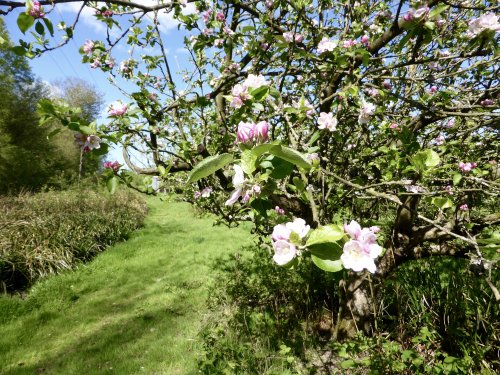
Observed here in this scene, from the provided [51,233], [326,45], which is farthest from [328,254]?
[51,233]

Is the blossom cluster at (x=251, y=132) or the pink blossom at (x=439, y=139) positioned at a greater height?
the blossom cluster at (x=251, y=132)

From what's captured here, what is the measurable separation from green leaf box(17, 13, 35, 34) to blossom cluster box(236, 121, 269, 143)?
1.03 meters

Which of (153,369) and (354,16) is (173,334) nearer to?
(153,369)

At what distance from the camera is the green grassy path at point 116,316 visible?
3441mm

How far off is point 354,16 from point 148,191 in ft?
8.50

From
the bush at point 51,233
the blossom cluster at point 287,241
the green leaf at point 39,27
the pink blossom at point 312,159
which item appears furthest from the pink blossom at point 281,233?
the bush at point 51,233

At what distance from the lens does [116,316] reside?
180 inches

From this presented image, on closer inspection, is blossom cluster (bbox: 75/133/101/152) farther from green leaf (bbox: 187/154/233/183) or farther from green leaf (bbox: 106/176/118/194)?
green leaf (bbox: 187/154/233/183)

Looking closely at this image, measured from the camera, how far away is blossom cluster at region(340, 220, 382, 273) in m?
0.80

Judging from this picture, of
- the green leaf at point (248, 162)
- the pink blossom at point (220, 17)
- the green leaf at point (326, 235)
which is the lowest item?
the green leaf at point (326, 235)

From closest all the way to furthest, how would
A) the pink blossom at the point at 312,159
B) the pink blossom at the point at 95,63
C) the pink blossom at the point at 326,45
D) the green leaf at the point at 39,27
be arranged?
the green leaf at the point at 39,27
the pink blossom at the point at 312,159
the pink blossom at the point at 326,45
the pink blossom at the point at 95,63

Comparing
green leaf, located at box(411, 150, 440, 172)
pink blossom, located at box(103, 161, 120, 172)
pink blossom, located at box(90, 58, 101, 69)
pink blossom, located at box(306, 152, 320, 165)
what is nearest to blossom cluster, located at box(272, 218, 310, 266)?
pink blossom, located at box(306, 152, 320, 165)

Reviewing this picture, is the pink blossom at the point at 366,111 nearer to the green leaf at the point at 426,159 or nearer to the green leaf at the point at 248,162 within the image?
the green leaf at the point at 426,159

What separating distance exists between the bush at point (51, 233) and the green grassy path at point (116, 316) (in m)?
0.37
